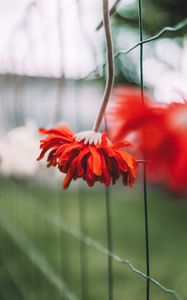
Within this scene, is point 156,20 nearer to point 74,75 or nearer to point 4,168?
point 74,75

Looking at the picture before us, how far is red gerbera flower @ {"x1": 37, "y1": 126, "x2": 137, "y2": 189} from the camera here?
1.60 feet

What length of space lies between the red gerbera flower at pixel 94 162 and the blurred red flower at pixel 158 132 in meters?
0.16

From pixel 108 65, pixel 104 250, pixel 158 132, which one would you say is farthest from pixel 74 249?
pixel 158 132

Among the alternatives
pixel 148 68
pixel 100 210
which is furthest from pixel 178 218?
pixel 148 68

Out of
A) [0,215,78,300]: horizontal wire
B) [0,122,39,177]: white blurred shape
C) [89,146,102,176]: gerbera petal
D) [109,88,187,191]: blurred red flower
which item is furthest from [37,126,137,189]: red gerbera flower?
[0,215,78,300]: horizontal wire

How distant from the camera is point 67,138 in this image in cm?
54

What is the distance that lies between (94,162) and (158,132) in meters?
0.19

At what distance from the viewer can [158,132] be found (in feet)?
0.99

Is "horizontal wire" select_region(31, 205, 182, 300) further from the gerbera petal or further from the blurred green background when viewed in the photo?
the gerbera petal

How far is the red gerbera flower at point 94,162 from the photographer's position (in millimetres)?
487

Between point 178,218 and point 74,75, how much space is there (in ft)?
15.1

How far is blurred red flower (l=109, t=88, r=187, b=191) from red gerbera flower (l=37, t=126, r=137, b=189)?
0.51ft

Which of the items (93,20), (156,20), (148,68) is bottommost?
(148,68)

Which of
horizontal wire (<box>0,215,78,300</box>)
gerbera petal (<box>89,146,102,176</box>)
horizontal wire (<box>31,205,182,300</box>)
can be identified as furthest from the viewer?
horizontal wire (<box>0,215,78,300</box>)
